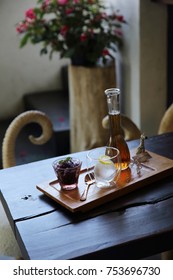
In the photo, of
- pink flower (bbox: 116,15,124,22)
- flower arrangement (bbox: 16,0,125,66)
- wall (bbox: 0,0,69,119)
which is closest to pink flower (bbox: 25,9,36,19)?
flower arrangement (bbox: 16,0,125,66)

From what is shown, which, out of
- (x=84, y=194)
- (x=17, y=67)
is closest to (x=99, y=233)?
(x=84, y=194)

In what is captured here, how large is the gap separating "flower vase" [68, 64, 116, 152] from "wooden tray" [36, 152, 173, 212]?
1174mm

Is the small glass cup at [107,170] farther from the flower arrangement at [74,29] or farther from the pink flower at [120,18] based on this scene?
the pink flower at [120,18]

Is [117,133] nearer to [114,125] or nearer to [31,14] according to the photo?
[114,125]

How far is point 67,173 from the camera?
1159 millimetres

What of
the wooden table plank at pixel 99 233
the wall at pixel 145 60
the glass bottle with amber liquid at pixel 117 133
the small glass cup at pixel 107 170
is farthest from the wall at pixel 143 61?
the wooden table plank at pixel 99 233

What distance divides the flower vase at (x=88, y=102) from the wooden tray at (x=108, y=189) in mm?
1174

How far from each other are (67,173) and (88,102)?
1.33 metres

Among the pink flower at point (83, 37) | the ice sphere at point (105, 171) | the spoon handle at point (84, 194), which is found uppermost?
the pink flower at point (83, 37)

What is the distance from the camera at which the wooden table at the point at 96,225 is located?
0.96 meters

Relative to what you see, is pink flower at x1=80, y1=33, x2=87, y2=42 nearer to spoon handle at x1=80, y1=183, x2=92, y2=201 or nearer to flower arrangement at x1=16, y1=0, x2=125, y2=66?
flower arrangement at x1=16, y1=0, x2=125, y2=66
